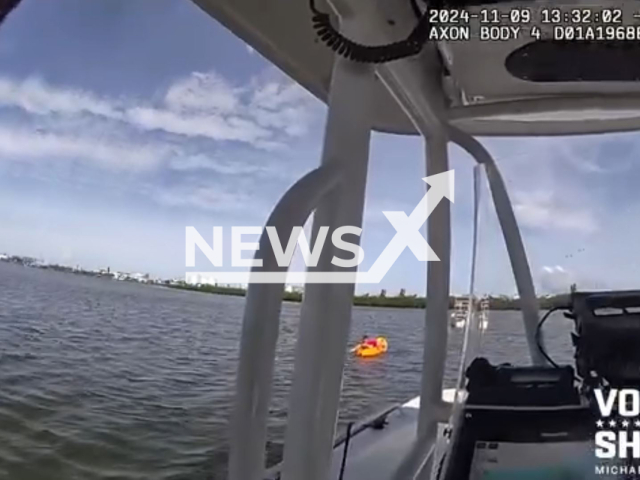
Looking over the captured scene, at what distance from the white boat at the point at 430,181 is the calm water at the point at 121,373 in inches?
6.7

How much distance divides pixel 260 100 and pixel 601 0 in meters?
2.60

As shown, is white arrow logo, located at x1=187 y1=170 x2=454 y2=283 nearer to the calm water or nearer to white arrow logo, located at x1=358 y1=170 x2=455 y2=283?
white arrow logo, located at x1=358 y1=170 x2=455 y2=283

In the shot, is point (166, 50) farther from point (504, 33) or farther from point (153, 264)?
point (504, 33)

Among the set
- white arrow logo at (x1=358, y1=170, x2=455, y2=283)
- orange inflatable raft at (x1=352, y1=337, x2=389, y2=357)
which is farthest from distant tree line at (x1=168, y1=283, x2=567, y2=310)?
orange inflatable raft at (x1=352, y1=337, x2=389, y2=357)

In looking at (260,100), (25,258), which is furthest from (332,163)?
(260,100)

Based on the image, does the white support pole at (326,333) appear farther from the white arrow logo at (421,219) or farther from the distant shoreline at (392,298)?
the white arrow logo at (421,219)

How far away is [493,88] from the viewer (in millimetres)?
1594

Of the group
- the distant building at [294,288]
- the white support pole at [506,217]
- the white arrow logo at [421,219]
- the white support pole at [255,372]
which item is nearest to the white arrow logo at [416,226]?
the white arrow logo at [421,219]

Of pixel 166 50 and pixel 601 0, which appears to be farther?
pixel 166 50

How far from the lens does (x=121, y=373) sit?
9.17 ft

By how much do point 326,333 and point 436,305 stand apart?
1022 mm

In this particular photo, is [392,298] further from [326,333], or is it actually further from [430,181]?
[326,333]

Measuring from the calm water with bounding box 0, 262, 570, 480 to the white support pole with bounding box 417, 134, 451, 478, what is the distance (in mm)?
39

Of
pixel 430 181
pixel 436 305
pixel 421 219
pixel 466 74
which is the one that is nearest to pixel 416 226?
pixel 421 219
